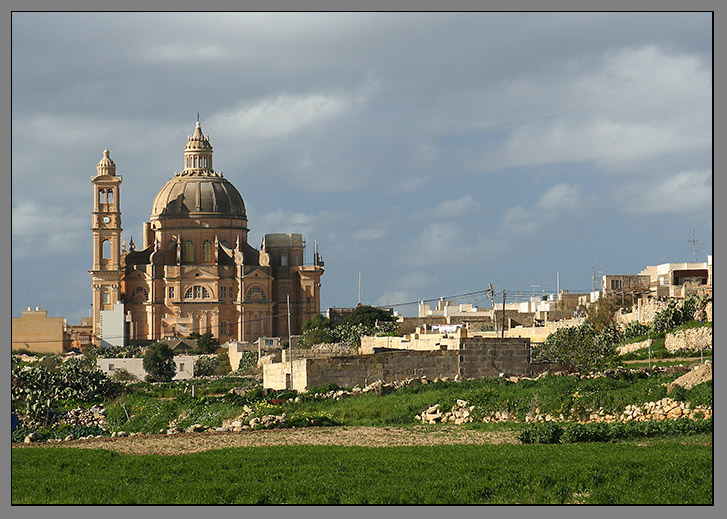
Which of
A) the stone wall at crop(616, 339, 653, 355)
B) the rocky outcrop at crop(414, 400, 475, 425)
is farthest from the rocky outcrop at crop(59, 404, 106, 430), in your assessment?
the stone wall at crop(616, 339, 653, 355)

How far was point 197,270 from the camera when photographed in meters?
118

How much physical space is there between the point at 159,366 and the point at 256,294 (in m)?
50.6

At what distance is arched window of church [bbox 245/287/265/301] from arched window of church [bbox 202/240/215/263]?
219 inches

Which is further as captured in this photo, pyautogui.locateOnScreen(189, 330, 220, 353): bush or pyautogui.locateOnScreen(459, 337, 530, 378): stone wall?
pyautogui.locateOnScreen(189, 330, 220, 353): bush

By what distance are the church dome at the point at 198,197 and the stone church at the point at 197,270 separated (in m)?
0.09

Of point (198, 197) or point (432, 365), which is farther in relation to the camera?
point (198, 197)

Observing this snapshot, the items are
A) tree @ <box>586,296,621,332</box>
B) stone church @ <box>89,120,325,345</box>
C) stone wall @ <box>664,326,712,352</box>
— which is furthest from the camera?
stone church @ <box>89,120,325,345</box>

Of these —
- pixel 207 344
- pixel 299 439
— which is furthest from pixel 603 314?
pixel 207 344

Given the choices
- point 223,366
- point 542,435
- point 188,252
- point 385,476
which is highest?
point 188,252

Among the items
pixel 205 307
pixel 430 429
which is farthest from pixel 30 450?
pixel 205 307

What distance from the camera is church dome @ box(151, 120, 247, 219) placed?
12331cm

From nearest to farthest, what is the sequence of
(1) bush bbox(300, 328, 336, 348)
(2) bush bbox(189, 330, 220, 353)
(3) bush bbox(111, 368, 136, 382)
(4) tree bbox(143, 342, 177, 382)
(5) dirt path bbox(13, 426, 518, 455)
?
(5) dirt path bbox(13, 426, 518, 455), (3) bush bbox(111, 368, 136, 382), (4) tree bbox(143, 342, 177, 382), (1) bush bbox(300, 328, 336, 348), (2) bush bbox(189, 330, 220, 353)

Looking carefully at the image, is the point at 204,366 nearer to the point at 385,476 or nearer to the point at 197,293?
the point at 197,293

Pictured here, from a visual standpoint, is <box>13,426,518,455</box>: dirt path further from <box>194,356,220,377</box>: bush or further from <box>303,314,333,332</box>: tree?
<box>303,314,333,332</box>: tree
